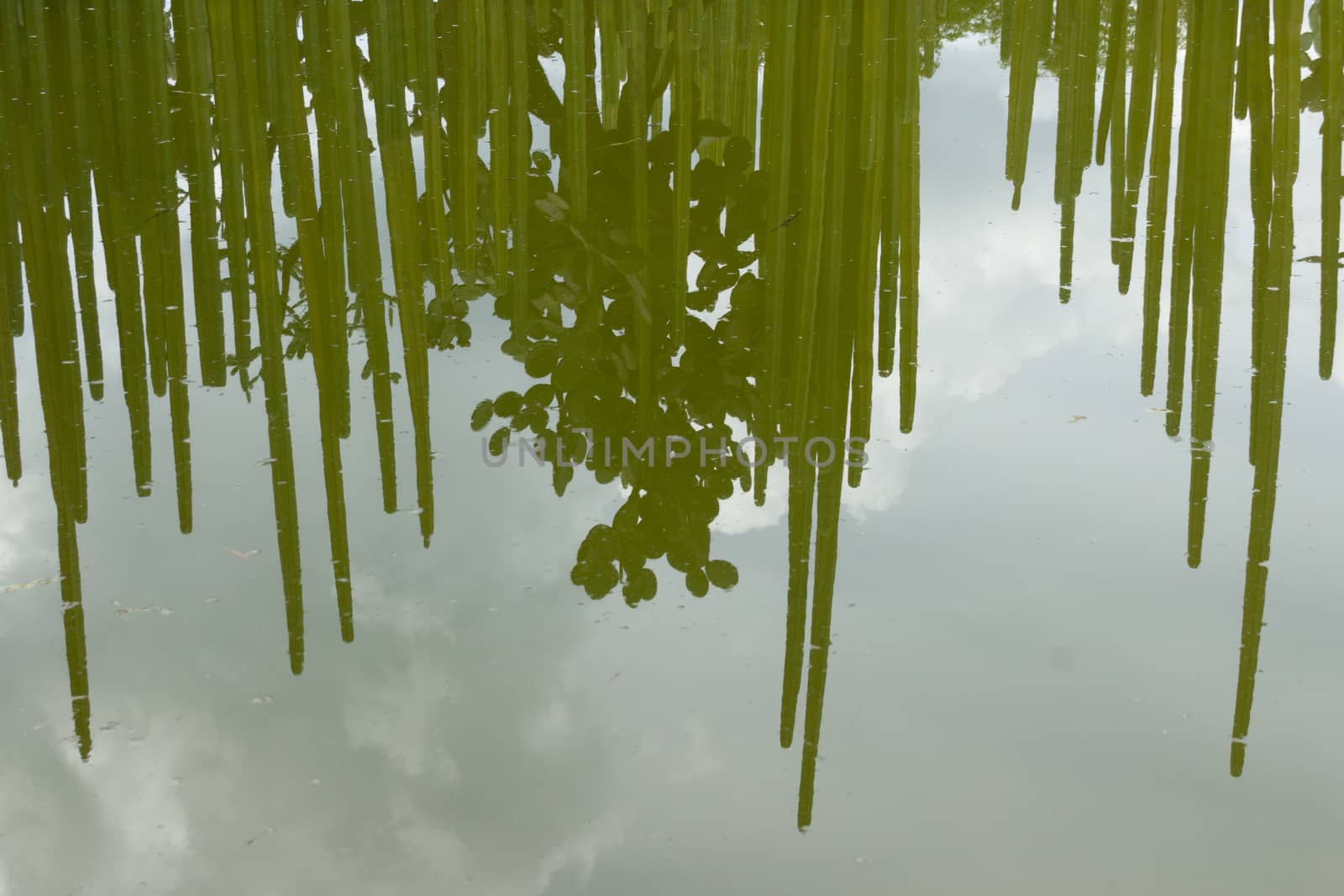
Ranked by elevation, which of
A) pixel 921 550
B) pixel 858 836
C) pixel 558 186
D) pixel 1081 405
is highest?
pixel 558 186

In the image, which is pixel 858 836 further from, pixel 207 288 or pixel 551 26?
pixel 551 26

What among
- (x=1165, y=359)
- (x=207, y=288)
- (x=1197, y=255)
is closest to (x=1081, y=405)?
(x=1165, y=359)

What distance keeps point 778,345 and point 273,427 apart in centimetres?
68

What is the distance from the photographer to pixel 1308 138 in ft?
6.73

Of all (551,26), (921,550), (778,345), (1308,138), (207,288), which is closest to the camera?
(921,550)

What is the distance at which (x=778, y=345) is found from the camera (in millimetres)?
1561

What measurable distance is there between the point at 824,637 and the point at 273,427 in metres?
0.74

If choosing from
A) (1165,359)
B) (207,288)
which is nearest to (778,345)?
(1165,359)

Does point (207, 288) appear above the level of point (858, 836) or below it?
above

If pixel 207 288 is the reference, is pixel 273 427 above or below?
below

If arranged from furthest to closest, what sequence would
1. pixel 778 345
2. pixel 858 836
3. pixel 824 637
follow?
pixel 778 345, pixel 824 637, pixel 858 836

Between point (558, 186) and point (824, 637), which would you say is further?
point (558, 186)

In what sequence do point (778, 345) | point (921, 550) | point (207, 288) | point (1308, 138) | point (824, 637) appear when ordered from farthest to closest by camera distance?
point (1308, 138)
point (207, 288)
point (778, 345)
point (921, 550)
point (824, 637)

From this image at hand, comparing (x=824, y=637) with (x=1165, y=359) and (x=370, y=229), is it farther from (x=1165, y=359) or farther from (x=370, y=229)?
(x=370, y=229)
